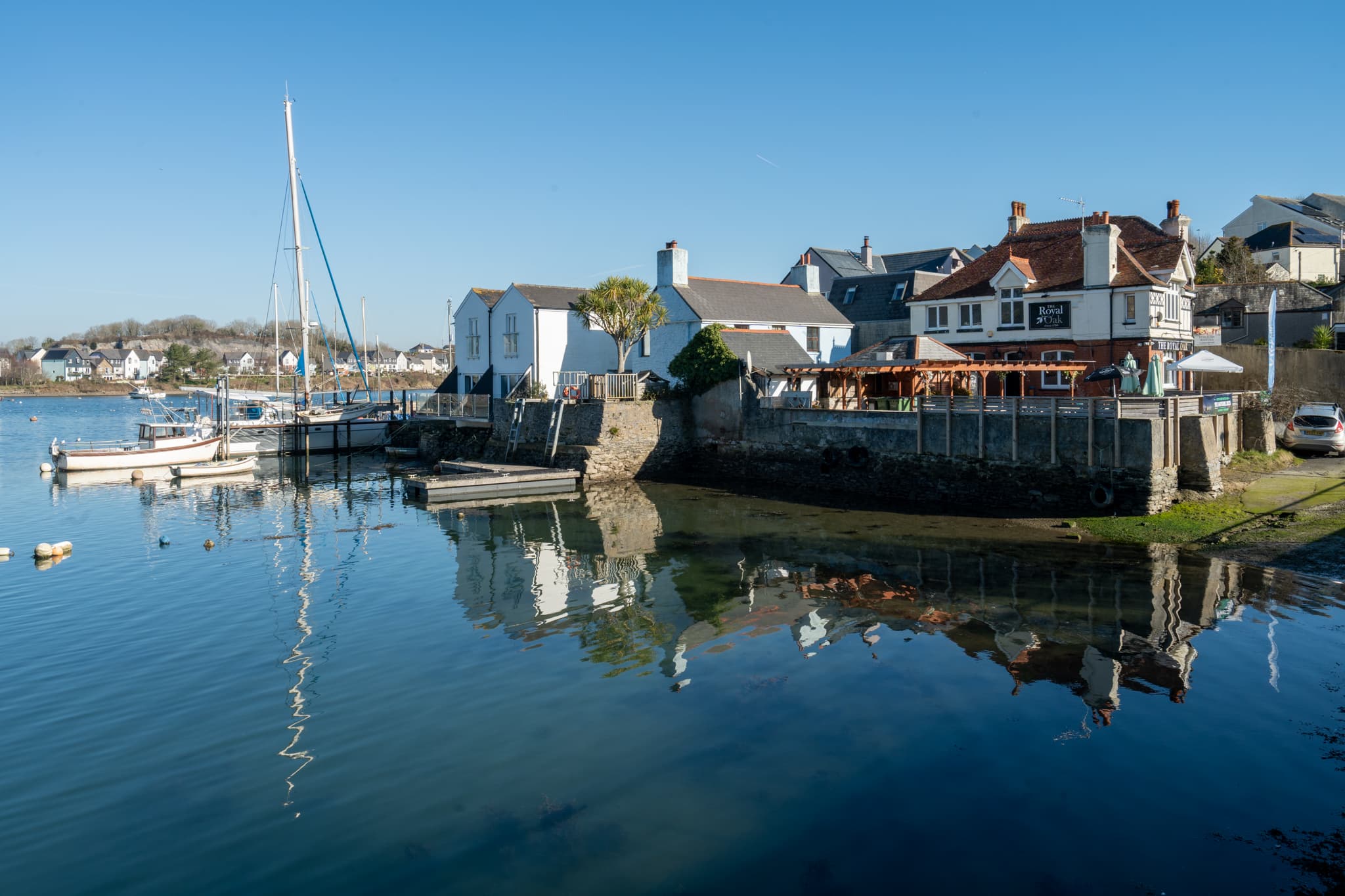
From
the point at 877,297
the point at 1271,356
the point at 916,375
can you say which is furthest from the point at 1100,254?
the point at 877,297

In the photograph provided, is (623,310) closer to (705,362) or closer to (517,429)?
(705,362)

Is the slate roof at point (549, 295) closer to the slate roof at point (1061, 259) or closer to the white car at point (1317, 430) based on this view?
the slate roof at point (1061, 259)

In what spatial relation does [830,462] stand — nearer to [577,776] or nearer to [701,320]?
[701,320]

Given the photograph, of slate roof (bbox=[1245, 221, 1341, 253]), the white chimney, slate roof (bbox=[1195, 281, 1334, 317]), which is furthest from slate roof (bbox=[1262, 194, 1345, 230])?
the white chimney

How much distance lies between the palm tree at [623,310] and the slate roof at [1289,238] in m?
51.6

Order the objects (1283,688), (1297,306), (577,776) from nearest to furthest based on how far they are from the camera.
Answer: (577,776) → (1283,688) → (1297,306)

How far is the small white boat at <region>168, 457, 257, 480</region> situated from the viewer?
42.8m

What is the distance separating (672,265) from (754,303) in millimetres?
4903

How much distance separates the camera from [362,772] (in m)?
11.2

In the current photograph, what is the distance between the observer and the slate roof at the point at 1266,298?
4516cm

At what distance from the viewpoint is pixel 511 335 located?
4762 centimetres

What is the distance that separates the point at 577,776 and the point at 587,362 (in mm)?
37563

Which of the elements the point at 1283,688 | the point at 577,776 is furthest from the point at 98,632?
the point at 1283,688

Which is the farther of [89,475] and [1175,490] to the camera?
[89,475]
